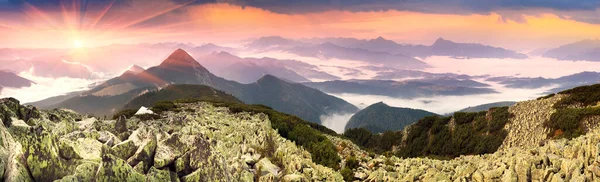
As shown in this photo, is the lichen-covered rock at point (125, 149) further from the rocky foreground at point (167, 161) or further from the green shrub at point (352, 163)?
the green shrub at point (352, 163)

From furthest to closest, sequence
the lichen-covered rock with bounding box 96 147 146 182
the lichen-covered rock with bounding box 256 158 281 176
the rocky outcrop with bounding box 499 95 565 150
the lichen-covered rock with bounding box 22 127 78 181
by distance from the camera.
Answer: the rocky outcrop with bounding box 499 95 565 150 < the lichen-covered rock with bounding box 256 158 281 176 < the lichen-covered rock with bounding box 96 147 146 182 < the lichen-covered rock with bounding box 22 127 78 181

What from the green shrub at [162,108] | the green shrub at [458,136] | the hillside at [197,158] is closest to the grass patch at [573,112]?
the green shrub at [458,136]

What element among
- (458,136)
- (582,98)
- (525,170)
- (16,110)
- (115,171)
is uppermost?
(582,98)

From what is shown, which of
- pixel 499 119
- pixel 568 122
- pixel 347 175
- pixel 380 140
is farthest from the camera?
pixel 380 140

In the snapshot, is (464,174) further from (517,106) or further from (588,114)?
(517,106)

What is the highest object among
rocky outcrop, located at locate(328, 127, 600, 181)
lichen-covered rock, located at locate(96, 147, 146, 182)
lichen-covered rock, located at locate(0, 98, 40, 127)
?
lichen-covered rock, located at locate(0, 98, 40, 127)

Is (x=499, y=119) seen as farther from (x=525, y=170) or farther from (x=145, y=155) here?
(x=145, y=155)

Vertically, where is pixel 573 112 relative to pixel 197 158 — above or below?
above

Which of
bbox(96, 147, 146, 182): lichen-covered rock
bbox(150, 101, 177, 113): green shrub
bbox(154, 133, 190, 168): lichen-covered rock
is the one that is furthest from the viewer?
bbox(150, 101, 177, 113): green shrub

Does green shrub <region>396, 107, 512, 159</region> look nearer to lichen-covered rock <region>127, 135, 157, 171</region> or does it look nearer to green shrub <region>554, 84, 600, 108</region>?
green shrub <region>554, 84, 600, 108</region>

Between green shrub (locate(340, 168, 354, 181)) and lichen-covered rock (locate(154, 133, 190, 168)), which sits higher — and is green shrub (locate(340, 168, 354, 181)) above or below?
below

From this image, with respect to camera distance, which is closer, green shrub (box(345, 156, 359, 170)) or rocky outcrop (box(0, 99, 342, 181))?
rocky outcrop (box(0, 99, 342, 181))

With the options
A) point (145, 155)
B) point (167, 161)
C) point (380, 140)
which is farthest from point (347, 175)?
point (380, 140)

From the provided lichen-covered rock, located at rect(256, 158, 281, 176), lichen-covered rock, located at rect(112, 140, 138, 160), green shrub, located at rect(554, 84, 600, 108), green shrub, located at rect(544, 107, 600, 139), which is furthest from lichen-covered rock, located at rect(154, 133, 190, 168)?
green shrub, located at rect(554, 84, 600, 108)
